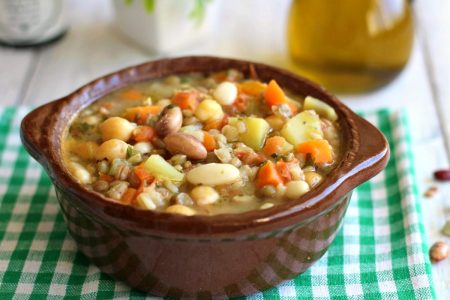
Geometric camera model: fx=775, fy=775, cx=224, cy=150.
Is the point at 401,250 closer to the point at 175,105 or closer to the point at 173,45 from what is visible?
the point at 175,105

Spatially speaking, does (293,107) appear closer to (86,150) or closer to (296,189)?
(296,189)

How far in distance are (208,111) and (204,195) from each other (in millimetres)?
393

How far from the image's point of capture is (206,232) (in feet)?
6.12

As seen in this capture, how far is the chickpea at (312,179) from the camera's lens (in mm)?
2061

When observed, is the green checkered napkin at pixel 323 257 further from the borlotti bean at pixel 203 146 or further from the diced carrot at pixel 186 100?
the diced carrot at pixel 186 100

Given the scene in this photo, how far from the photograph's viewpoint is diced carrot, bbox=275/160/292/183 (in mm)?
2061

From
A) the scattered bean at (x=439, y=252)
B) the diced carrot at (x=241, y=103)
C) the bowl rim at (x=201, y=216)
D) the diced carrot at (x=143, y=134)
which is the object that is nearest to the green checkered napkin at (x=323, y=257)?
the scattered bean at (x=439, y=252)

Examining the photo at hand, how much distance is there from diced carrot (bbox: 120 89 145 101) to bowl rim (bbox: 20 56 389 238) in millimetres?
35

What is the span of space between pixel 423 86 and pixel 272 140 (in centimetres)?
140

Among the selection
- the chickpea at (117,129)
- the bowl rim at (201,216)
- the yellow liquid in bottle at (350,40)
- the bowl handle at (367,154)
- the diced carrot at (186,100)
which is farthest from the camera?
the yellow liquid in bottle at (350,40)

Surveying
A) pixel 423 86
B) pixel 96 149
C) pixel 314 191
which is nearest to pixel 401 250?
pixel 314 191

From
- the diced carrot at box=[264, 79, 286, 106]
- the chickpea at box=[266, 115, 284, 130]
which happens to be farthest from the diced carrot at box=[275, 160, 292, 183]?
the diced carrot at box=[264, 79, 286, 106]

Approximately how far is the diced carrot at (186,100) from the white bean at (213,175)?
35cm

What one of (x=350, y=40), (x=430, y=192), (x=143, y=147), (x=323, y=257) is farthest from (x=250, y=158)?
(x=350, y=40)
